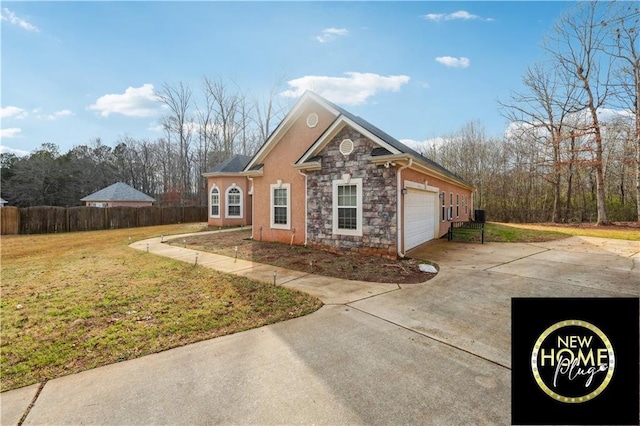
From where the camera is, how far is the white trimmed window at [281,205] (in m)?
11.2

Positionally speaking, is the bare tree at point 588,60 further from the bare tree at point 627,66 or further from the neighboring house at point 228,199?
the neighboring house at point 228,199

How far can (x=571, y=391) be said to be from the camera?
2.17 metres

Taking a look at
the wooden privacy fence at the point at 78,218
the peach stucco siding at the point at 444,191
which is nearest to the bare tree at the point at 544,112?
the peach stucco siding at the point at 444,191

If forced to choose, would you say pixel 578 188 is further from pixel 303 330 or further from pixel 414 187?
pixel 303 330

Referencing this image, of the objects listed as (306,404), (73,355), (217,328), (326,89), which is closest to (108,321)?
(73,355)

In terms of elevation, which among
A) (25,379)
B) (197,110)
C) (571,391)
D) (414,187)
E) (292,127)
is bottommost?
(25,379)

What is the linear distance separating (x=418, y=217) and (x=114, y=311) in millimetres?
9173

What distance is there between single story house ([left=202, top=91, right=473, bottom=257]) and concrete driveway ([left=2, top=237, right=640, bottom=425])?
3.96 metres

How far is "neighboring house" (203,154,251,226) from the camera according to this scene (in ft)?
63.6

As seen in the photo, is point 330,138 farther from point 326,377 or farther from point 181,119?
point 181,119

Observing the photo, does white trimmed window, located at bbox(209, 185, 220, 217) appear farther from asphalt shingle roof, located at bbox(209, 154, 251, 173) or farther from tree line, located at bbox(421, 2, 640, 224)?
tree line, located at bbox(421, 2, 640, 224)

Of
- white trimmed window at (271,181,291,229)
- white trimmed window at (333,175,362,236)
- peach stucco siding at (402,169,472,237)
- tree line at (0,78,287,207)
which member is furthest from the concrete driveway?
tree line at (0,78,287,207)

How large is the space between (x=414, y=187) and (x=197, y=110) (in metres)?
29.9

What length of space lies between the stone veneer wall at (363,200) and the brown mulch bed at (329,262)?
423 millimetres
